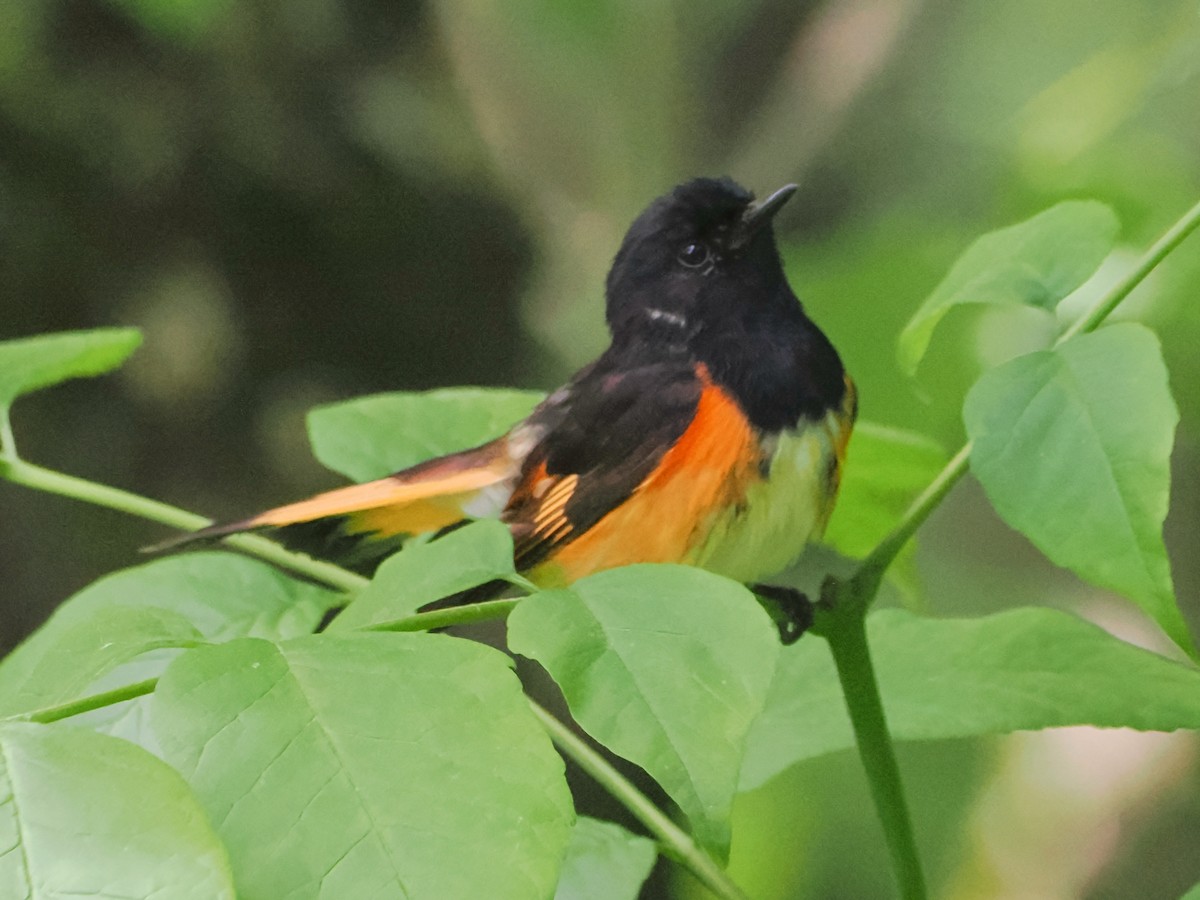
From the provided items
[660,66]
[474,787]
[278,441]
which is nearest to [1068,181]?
[474,787]

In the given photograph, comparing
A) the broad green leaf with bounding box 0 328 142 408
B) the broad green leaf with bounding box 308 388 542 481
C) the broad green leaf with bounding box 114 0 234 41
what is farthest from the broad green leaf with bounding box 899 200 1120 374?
the broad green leaf with bounding box 114 0 234 41

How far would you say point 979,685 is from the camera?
0.62m

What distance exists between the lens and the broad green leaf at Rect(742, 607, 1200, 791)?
1.83 ft

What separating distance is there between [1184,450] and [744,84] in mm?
1131

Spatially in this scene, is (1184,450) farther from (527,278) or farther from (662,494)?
(662,494)

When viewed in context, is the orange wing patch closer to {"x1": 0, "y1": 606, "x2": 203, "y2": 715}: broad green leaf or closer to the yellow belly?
the yellow belly

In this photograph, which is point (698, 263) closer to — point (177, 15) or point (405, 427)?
point (405, 427)

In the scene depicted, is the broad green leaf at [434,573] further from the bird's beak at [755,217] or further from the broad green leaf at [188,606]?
the bird's beak at [755,217]

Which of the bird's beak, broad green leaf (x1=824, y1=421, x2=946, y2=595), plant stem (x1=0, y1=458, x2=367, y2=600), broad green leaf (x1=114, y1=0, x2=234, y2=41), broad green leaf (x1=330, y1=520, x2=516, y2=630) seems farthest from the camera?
broad green leaf (x1=114, y1=0, x2=234, y2=41)

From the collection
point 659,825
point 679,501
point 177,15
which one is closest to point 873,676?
point 659,825

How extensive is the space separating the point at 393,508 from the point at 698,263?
11.9 inches

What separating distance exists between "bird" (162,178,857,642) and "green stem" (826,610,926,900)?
0.14 m

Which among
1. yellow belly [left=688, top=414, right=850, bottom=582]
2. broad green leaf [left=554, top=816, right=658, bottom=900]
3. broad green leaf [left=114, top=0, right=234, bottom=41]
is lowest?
broad green leaf [left=554, top=816, right=658, bottom=900]

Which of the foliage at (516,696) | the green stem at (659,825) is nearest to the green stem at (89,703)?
the foliage at (516,696)
